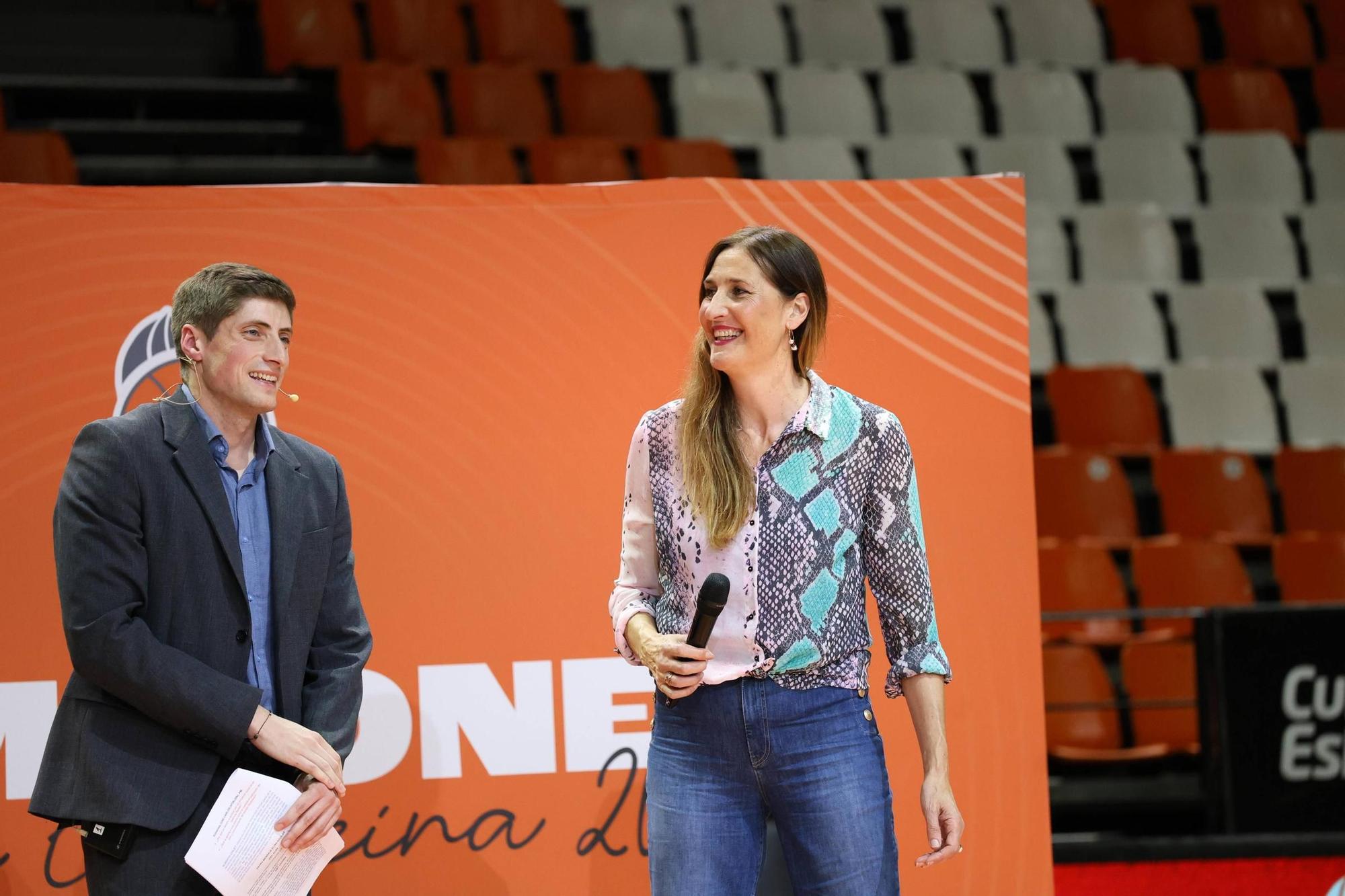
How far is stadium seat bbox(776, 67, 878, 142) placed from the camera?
7309 millimetres

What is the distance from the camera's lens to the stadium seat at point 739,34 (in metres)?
7.64

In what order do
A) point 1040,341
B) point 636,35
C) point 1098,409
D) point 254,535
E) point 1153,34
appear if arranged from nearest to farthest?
point 254,535 → point 1098,409 → point 1040,341 → point 636,35 → point 1153,34

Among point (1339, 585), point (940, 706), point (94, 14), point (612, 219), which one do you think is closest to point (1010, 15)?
point (1339, 585)

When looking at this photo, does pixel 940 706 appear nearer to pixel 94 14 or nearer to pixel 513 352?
pixel 513 352

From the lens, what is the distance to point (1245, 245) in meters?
7.20

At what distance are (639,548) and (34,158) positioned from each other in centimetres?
411

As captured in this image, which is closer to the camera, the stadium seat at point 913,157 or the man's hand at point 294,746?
the man's hand at point 294,746

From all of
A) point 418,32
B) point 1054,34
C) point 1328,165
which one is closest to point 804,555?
point 418,32

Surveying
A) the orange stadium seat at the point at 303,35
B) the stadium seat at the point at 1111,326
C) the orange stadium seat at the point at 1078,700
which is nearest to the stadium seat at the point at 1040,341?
the stadium seat at the point at 1111,326

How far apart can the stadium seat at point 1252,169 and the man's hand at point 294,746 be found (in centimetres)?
636

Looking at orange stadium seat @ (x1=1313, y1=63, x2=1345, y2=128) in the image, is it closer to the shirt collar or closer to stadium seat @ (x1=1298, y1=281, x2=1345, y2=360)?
stadium seat @ (x1=1298, y1=281, x2=1345, y2=360)

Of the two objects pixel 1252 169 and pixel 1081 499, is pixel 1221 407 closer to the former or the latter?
pixel 1081 499

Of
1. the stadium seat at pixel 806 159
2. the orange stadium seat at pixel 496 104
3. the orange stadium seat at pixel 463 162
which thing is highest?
the orange stadium seat at pixel 496 104

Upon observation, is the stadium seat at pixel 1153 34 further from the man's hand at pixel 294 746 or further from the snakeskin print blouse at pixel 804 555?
the man's hand at pixel 294 746
